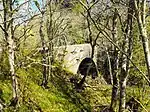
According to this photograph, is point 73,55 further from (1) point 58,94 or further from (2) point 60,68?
(1) point 58,94

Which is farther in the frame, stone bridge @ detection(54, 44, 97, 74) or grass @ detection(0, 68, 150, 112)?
stone bridge @ detection(54, 44, 97, 74)

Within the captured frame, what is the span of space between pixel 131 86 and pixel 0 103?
7115 mm

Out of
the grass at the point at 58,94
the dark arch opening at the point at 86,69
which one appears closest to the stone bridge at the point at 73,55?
the dark arch opening at the point at 86,69

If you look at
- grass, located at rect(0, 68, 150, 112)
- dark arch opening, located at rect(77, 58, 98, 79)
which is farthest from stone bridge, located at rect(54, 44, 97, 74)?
grass, located at rect(0, 68, 150, 112)

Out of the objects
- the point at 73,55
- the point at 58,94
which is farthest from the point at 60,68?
the point at 58,94

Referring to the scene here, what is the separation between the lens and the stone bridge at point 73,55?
1565cm

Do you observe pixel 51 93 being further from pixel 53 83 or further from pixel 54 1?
pixel 54 1

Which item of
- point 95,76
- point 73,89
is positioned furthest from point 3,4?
point 95,76

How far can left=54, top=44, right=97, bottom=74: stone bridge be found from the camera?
1565 cm

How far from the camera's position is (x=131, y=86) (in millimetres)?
15289

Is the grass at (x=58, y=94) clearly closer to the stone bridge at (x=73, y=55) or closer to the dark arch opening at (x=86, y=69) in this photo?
the stone bridge at (x=73, y=55)

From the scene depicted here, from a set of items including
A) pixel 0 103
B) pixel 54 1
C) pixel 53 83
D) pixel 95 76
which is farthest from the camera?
pixel 95 76

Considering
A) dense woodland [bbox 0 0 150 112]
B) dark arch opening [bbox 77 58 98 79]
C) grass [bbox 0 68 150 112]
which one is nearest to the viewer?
dense woodland [bbox 0 0 150 112]

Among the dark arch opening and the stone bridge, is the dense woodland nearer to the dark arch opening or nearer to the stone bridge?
the stone bridge
